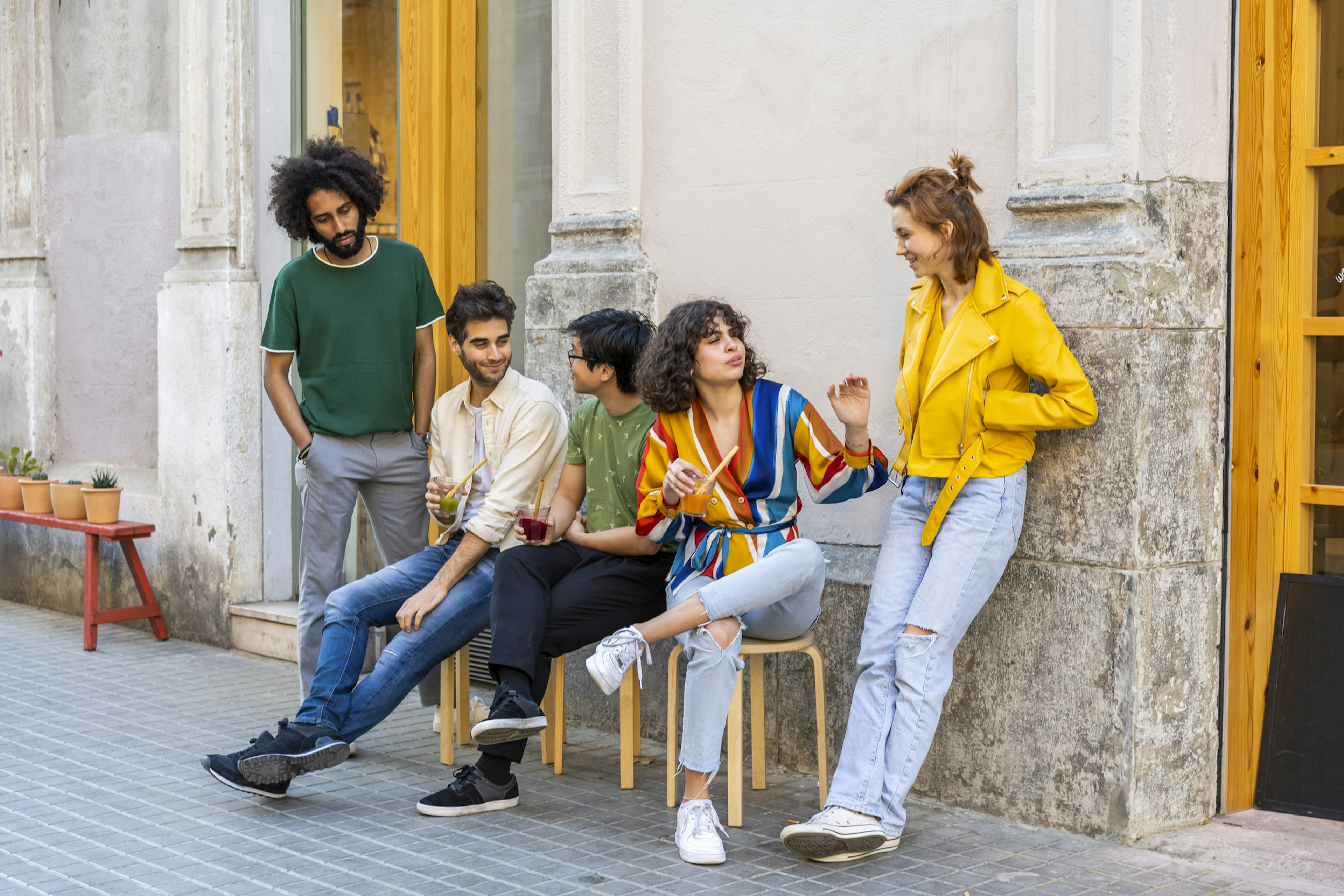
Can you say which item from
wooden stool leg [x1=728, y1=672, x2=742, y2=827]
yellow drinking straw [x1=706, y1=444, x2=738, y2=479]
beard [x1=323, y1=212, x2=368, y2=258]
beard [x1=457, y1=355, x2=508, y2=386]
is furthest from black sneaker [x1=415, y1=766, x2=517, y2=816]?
beard [x1=323, y1=212, x2=368, y2=258]

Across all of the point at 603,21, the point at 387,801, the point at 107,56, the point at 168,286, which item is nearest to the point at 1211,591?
the point at 387,801

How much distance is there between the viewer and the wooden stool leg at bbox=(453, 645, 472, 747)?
5.19 m

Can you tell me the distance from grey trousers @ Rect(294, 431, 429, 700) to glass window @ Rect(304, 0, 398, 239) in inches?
69.2

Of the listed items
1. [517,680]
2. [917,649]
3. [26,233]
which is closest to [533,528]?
[517,680]

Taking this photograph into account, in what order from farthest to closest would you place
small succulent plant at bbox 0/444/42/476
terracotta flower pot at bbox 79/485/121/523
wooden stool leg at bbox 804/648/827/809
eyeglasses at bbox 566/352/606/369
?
small succulent plant at bbox 0/444/42/476 → terracotta flower pot at bbox 79/485/121/523 → eyeglasses at bbox 566/352/606/369 → wooden stool leg at bbox 804/648/827/809

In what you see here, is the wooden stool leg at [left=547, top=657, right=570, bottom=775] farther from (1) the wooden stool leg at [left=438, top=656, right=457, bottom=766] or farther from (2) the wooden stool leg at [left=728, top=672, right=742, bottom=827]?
(2) the wooden stool leg at [left=728, top=672, right=742, bottom=827]

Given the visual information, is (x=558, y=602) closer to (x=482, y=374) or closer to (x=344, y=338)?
(x=482, y=374)

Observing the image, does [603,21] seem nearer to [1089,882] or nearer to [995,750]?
[995,750]

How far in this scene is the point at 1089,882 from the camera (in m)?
3.89

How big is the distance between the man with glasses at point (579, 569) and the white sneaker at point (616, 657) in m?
0.29

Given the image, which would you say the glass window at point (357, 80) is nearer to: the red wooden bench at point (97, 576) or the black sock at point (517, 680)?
the red wooden bench at point (97, 576)

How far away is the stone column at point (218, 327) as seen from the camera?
7.29 meters

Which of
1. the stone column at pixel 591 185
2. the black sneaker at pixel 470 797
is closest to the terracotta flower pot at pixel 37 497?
the stone column at pixel 591 185

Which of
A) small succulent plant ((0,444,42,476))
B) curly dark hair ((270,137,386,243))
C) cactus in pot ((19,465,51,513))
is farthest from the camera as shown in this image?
small succulent plant ((0,444,42,476))
